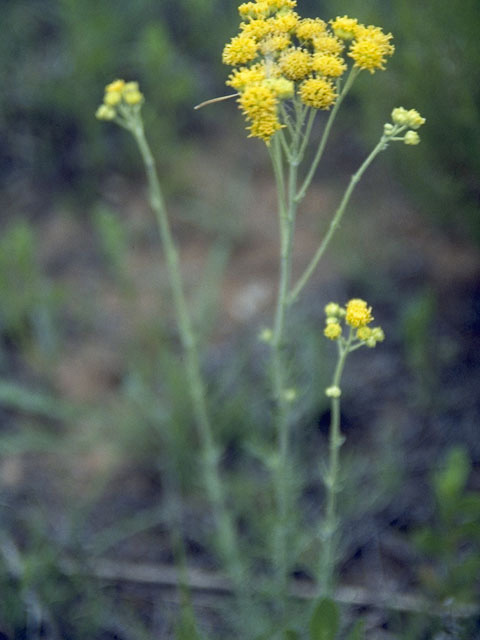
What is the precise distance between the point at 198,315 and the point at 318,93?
1.82 m

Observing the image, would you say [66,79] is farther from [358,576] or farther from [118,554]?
[358,576]

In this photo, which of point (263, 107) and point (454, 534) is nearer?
point (263, 107)

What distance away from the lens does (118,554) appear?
2.45 m

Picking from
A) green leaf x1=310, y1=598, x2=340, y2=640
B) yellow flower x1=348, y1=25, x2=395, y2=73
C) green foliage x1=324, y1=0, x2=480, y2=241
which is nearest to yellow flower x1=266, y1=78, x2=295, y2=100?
yellow flower x1=348, y1=25, x2=395, y2=73

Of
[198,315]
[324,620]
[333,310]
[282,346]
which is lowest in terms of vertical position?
[324,620]

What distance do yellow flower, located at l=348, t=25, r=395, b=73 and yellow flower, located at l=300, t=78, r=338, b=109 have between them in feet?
0.43

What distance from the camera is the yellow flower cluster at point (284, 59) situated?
1.37m

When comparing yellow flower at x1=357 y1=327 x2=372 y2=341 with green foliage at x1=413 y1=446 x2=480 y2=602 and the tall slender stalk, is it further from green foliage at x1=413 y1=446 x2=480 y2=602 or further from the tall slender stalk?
green foliage at x1=413 y1=446 x2=480 y2=602

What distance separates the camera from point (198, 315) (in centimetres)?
312

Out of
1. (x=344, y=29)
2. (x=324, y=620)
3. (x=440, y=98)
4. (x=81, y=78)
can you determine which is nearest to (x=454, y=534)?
(x=324, y=620)

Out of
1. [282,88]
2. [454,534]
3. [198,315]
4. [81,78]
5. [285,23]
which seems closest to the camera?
[282,88]

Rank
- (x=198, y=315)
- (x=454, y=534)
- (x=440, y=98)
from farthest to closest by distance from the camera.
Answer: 1. (x=198, y=315)
2. (x=440, y=98)
3. (x=454, y=534)

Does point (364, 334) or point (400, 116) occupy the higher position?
point (400, 116)

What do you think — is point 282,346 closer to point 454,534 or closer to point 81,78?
point 454,534
